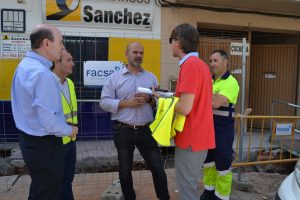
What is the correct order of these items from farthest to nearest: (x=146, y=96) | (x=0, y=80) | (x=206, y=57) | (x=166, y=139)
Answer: (x=206, y=57) < (x=0, y=80) < (x=146, y=96) < (x=166, y=139)

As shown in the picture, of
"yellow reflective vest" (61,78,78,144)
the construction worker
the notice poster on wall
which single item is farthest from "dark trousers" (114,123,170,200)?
the notice poster on wall

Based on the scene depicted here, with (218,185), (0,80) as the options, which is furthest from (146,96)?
(0,80)

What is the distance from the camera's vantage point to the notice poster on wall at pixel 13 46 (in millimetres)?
6449

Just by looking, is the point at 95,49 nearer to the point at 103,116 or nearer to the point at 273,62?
the point at 103,116

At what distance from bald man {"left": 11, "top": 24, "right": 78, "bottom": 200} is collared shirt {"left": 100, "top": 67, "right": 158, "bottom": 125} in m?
1.12

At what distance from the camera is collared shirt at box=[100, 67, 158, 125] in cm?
372

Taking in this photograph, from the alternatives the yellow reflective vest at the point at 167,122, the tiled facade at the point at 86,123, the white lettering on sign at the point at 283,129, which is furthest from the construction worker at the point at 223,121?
the tiled facade at the point at 86,123

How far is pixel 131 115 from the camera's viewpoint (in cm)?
372

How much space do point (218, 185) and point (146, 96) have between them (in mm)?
1381

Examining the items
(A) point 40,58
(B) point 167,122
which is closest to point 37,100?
(A) point 40,58

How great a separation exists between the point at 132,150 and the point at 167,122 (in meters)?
1.16

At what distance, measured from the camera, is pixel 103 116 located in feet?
22.8

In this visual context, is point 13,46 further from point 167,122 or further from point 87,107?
point 167,122

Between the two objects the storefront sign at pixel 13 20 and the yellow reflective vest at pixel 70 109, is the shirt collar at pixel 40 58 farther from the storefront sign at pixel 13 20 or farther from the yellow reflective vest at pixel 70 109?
the storefront sign at pixel 13 20
